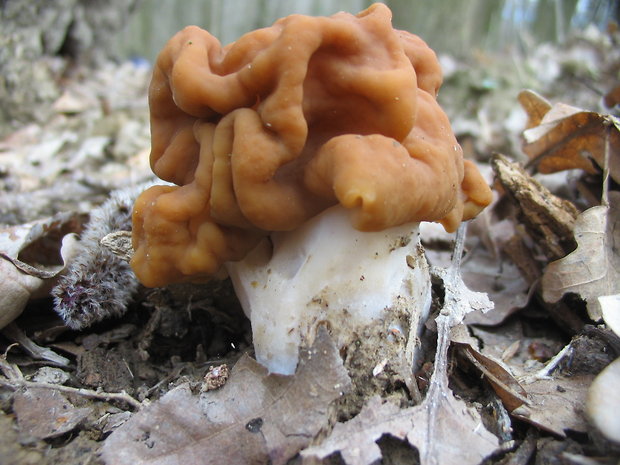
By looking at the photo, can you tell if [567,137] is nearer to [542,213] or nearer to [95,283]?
[542,213]

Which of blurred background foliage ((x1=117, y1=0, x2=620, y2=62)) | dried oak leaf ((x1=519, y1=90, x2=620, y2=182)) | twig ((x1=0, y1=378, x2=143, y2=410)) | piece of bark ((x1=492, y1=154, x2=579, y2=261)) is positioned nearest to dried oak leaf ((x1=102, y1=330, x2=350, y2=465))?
twig ((x1=0, y1=378, x2=143, y2=410))

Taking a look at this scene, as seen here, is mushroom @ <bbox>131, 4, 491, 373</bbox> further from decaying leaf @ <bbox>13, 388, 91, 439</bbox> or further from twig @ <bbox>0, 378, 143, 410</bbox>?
decaying leaf @ <bbox>13, 388, 91, 439</bbox>

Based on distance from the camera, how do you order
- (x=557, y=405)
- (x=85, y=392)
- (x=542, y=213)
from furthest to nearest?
1. (x=542, y=213)
2. (x=85, y=392)
3. (x=557, y=405)

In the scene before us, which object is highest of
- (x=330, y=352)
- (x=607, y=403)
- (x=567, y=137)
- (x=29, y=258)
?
(x=567, y=137)

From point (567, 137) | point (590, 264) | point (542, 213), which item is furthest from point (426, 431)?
point (567, 137)

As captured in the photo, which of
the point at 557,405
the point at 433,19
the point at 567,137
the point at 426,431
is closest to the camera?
the point at 426,431

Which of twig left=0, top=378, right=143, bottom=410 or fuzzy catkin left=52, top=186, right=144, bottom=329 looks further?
fuzzy catkin left=52, top=186, right=144, bottom=329

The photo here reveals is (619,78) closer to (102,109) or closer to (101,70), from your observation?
(102,109)
